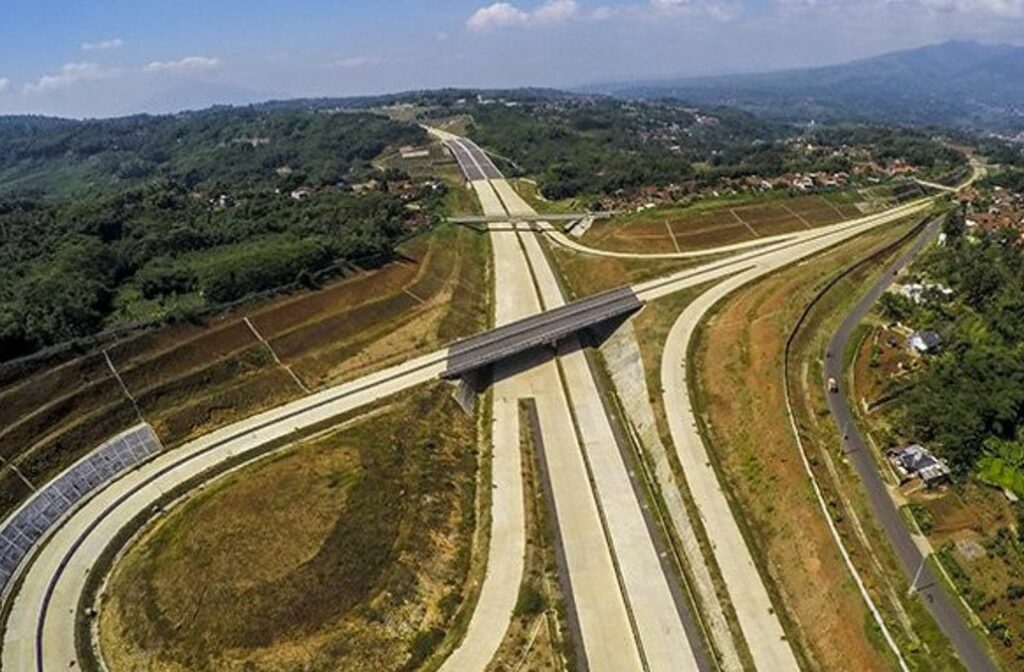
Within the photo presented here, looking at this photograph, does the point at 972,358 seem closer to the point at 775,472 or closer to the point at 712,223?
the point at 775,472

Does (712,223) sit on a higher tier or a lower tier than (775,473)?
higher

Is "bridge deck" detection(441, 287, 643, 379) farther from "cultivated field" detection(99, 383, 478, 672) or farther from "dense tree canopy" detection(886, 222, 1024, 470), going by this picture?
"dense tree canopy" detection(886, 222, 1024, 470)

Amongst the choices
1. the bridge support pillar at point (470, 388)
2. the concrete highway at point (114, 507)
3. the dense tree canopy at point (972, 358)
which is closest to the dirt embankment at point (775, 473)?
the dense tree canopy at point (972, 358)

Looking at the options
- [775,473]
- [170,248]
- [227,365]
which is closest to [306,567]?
[227,365]

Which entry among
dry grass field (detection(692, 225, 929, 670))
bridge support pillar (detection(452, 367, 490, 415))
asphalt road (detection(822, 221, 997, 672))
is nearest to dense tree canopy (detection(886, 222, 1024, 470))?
asphalt road (detection(822, 221, 997, 672))

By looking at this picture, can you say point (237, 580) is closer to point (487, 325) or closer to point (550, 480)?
point (550, 480)

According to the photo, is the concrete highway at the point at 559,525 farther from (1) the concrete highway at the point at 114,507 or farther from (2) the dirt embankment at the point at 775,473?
(2) the dirt embankment at the point at 775,473

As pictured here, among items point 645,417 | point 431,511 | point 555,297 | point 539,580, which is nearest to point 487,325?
point 555,297
